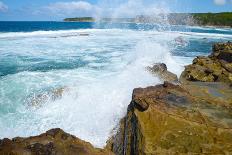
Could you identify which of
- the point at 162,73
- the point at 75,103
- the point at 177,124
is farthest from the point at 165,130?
the point at 162,73

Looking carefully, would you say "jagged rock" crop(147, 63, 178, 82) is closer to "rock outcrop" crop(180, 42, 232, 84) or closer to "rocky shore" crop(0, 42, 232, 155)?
"rock outcrop" crop(180, 42, 232, 84)

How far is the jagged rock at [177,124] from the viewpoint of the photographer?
5.29 m

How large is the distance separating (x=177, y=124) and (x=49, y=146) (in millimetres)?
2187

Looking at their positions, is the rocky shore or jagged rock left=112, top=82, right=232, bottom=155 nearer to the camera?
the rocky shore

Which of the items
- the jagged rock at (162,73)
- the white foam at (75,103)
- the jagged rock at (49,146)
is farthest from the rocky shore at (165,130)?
the jagged rock at (162,73)

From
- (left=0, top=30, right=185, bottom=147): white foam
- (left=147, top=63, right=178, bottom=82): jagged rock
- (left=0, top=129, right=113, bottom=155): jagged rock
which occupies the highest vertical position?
(left=0, top=129, right=113, bottom=155): jagged rock

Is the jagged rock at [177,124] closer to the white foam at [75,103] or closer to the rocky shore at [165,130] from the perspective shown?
the rocky shore at [165,130]

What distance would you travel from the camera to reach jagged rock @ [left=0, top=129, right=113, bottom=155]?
4719mm

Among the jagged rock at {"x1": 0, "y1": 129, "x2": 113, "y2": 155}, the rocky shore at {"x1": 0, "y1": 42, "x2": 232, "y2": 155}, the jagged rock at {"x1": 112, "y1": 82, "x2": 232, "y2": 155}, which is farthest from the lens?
the jagged rock at {"x1": 112, "y1": 82, "x2": 232, "y2": 155}

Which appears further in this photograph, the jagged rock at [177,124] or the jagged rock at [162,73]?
the jagged rock at [162,73]

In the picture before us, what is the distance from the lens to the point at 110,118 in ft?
27.7

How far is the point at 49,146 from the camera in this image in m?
4.85

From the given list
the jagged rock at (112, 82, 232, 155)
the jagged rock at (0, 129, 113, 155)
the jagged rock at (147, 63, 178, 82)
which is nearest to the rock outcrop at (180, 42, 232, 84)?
the jagged rock at (147, 63, 178, 82)

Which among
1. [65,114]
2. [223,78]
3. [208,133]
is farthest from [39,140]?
[223,78]
